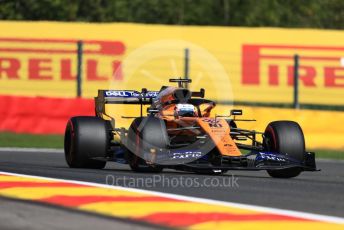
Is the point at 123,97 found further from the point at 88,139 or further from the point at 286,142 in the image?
the point at 286,142

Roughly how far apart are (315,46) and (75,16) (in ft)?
37.1

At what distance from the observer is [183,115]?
12477mm

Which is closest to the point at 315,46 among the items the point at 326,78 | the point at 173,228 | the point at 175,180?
the point at 326,78

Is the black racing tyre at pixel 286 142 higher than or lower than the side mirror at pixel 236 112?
lower

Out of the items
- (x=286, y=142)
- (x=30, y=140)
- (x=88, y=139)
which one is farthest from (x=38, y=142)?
(x=286, y=142)

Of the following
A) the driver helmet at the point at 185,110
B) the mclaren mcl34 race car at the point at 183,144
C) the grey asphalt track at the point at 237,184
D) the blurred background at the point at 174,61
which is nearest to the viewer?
the grey asphalt track at the point at 237,184

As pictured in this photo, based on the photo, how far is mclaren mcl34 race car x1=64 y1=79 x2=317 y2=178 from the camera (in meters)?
11.6

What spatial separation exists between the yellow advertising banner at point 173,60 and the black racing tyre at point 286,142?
1000 centimetres

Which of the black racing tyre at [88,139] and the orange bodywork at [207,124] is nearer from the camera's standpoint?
the orange bodywork at [207,124]

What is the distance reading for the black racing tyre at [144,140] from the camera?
11.7 m

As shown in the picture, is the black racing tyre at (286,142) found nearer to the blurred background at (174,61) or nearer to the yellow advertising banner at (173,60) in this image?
the blurred background at (174,61)

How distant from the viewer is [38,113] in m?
20.3

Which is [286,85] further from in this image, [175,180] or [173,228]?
[173,228]

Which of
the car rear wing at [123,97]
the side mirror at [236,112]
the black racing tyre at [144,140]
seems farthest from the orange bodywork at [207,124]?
the car rear wing at [123,97]
